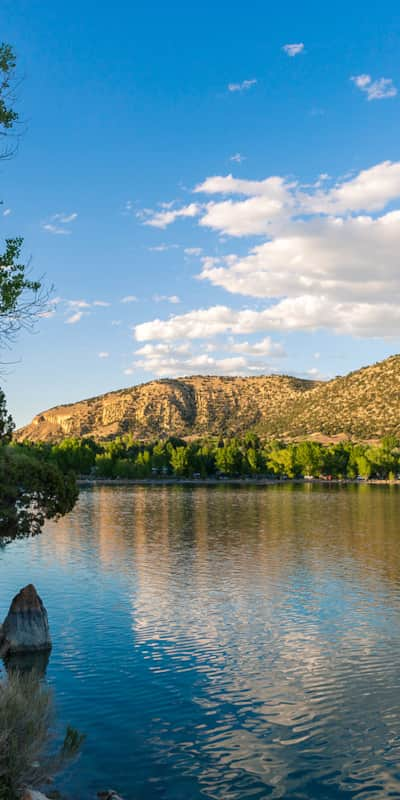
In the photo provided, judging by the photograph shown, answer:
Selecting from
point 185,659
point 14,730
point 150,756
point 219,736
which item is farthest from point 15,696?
point 185,659

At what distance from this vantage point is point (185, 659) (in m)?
27.0

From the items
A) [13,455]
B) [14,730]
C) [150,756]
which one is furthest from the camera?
[13,455]

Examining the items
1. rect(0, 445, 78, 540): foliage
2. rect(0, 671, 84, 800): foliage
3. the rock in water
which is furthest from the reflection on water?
rect(0, 445, 78, 540): foliage

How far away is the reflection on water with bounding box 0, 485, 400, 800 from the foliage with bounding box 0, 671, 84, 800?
2055mm

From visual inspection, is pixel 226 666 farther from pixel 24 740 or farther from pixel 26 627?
pixel 24 740

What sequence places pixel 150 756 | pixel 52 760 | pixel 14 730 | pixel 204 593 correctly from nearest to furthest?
pixel 14 730 → pixel 52 760 → pixel 150 756 → pixel 204 593

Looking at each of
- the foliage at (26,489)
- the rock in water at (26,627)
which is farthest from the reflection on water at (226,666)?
the foliage at (26,489)

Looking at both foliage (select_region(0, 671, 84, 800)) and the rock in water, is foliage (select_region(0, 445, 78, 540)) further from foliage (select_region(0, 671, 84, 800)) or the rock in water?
the rock in water

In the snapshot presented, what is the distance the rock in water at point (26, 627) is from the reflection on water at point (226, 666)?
1.61m

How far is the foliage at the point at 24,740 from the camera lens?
1304cm

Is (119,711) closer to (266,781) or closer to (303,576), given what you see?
(266,781)

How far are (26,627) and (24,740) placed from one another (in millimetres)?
15417

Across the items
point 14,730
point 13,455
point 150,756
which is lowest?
point 150,756

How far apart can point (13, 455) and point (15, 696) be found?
883 centimetres
